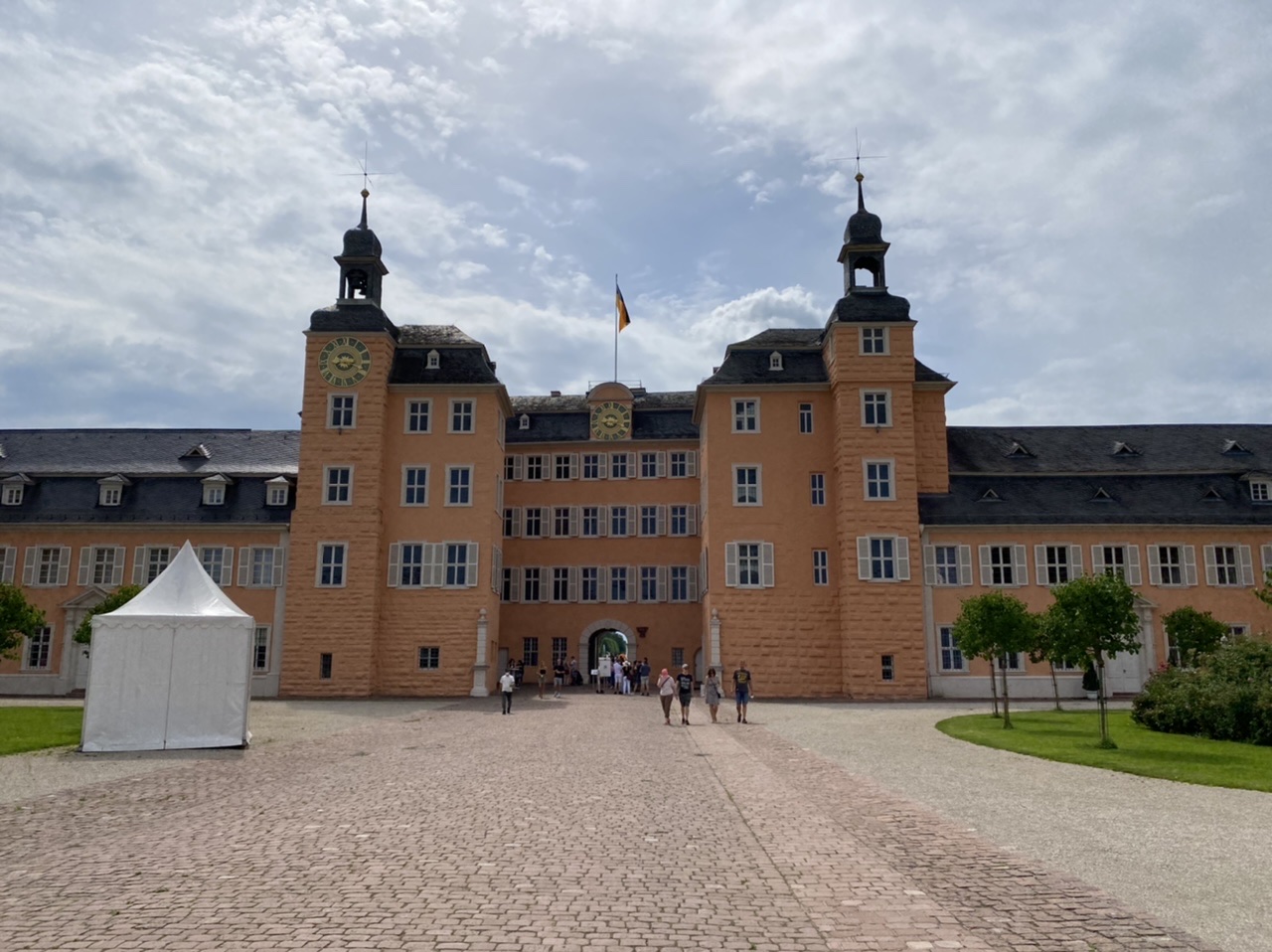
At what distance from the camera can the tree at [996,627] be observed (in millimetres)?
27188

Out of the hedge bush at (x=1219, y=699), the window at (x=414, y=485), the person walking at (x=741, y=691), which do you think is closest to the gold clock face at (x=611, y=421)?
the window at (x=414, y=485)

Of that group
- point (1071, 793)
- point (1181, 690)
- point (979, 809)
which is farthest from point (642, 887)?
point (1181, 690)

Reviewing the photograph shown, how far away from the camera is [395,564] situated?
41344mm

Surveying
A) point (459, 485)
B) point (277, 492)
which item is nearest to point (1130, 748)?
point (459, 485)

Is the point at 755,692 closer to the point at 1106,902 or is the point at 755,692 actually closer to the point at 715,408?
the point at 715,408

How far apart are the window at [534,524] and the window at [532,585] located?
165cm

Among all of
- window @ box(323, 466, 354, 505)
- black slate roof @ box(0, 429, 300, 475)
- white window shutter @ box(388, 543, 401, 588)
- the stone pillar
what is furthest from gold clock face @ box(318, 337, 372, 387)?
the stone pillar

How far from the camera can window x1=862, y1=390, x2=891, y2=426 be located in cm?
3966

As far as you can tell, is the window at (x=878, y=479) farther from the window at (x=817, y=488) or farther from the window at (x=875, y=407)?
the window at (x=817, y=488)

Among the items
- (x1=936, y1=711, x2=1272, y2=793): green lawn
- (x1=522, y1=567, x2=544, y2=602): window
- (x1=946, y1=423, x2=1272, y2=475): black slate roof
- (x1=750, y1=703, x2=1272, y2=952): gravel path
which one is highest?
(x1=946, y1=423, x2=1272, y2=475): black slate roof

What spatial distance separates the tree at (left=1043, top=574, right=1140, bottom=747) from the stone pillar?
23695 millimetres

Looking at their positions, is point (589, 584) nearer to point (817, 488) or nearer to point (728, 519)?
point (728, 519)

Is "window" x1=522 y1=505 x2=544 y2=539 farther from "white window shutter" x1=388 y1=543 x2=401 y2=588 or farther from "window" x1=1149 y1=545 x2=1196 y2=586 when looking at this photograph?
"window" x1=1149 y1=545 x2=1196 y2=586

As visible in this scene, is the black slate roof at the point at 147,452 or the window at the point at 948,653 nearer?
the window at the point at 948,653
